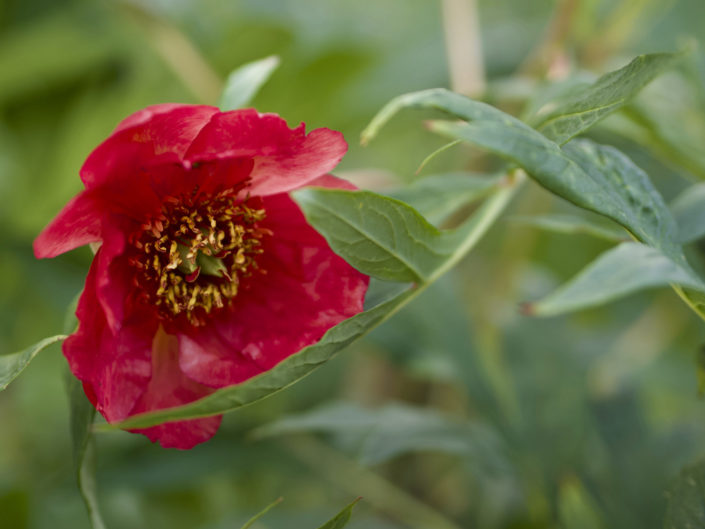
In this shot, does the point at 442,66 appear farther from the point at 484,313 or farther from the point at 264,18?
the point at 484,313

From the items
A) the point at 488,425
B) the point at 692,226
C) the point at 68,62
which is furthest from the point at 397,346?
the point at 68,62

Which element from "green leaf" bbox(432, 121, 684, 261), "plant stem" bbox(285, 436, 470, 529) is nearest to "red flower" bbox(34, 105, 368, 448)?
"green leaf" bbox(432, 121, 684, 261)

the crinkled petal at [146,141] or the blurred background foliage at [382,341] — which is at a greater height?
the crinkled petal at [146,141]

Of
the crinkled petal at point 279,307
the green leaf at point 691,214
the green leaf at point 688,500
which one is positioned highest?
the crinkled petal at point 279,307

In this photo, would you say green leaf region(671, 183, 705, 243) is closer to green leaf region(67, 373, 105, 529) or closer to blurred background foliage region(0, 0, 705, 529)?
blurred background foliage region(0, 0, 705, 529)

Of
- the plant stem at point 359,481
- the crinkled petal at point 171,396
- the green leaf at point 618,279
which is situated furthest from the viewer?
the plant stem at point 359,481

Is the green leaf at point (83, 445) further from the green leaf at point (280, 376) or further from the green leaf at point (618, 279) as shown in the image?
the green leaf at point (618, 279)

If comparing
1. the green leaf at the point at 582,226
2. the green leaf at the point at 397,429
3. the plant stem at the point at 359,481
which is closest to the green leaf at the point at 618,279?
the green leaf at the point at 582,226
